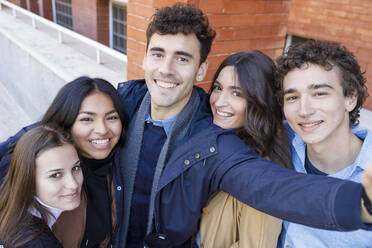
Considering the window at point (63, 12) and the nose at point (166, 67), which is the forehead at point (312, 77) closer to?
the nose at point (166, 67)

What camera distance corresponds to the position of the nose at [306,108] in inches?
66.5

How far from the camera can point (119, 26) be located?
311 inches

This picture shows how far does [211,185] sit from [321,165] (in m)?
0.68

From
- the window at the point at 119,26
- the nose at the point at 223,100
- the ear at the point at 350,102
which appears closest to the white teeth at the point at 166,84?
the nose at the point at 223,100

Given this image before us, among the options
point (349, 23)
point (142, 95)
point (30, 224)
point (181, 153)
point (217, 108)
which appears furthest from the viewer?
point (349, 23)

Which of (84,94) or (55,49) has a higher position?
(84,94)

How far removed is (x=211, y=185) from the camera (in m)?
1.66

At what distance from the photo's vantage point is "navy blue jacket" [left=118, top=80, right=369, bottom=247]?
1.16 meters

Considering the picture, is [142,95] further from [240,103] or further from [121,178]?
[240,103]

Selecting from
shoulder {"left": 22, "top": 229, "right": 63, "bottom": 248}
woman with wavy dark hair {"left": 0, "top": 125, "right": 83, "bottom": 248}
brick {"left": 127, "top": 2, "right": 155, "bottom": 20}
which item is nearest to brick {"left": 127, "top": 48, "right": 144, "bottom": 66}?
brick {"left": 127, "top": 2, "right": 155, "bottom": 20}

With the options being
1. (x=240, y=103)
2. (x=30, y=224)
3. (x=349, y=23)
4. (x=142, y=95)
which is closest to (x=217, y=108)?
(x=240, y=103)

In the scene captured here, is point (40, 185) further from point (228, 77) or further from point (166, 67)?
point (228, 77)

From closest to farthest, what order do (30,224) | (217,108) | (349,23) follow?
(30,224), (217,108), (349,23)

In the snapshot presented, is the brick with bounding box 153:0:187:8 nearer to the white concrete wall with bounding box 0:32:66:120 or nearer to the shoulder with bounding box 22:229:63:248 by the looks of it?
the shoulder with bounding box 22:229:63:248
